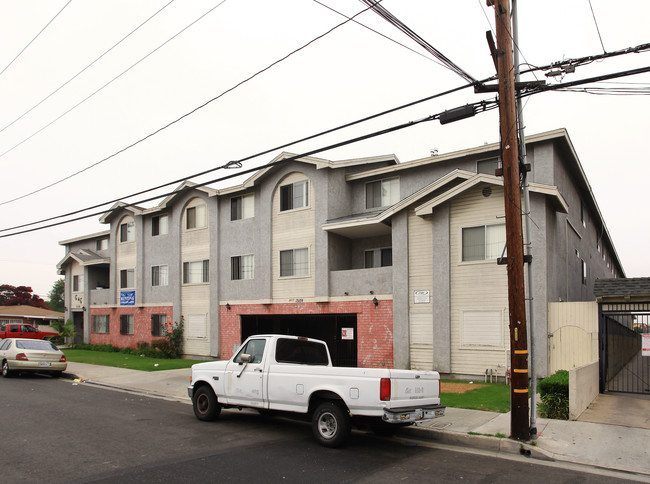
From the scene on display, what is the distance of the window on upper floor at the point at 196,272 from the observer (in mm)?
27656

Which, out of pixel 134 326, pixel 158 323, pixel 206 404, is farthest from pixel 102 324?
pixel 206 404

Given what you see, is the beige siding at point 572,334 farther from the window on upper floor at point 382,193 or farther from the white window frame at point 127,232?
the white window frame at point 127,232

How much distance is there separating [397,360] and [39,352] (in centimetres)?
1287

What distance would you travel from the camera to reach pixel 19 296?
7781 centimetres

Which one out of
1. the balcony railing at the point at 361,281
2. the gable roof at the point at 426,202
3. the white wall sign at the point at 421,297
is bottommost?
the white wall sign at the point at 421,297

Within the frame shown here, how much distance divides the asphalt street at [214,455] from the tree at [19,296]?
7490 centimetres

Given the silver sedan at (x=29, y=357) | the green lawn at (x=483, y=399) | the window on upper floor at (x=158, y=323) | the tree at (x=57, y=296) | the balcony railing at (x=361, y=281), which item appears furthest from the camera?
the tree at (x=57, y=296)

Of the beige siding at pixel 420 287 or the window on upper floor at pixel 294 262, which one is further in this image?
the window on upper floor at pixel 294 262

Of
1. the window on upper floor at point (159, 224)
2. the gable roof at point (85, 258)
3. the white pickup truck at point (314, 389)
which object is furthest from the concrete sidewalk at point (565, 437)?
the gable roof at point (85, 258)

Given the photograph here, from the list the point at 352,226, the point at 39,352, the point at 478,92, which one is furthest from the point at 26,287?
the point at 478,92

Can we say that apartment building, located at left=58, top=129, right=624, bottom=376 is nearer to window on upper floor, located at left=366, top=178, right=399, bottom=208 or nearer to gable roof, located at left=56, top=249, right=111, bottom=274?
window on upper floor, located at left=366, top=178, right=399, bottom=208

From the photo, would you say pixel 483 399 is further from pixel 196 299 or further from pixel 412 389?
pixel 196 299

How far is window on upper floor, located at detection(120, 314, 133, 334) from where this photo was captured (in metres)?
32.0

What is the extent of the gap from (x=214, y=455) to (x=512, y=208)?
6.35 meters
